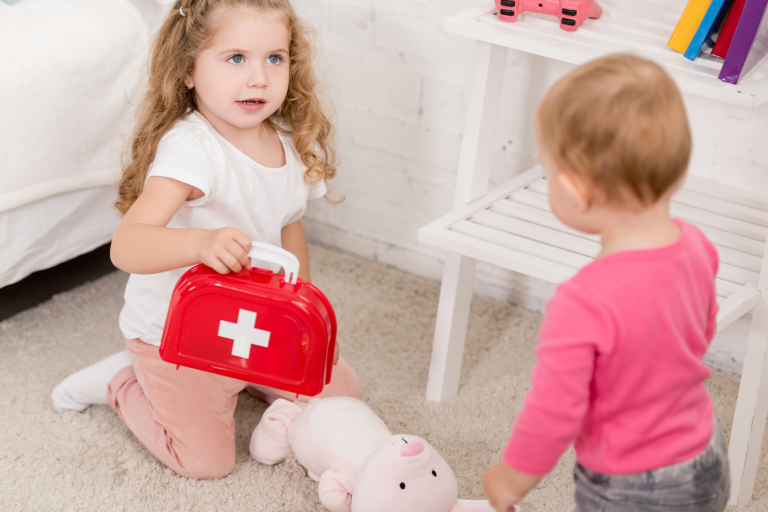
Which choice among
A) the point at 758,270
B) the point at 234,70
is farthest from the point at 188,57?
the point at 758,270

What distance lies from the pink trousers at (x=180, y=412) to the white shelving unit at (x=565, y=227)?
354mm

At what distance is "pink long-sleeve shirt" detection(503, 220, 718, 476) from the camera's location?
618 millimetres

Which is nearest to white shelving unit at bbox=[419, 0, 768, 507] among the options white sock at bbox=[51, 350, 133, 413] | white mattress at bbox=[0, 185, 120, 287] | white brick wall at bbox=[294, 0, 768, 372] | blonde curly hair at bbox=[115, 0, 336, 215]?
white brick wall at bbox=[294, 0, 768, 372]

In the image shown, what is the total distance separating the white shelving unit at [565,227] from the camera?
991 mm

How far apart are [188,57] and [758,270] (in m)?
0.83

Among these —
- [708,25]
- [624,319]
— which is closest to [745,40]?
[708,25]

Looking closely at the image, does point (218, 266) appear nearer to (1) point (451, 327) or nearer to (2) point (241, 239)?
(2) point (241, 239)

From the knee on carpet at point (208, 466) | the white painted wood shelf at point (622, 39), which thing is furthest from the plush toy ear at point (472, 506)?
the white painted wood shelf at point (622, 39)

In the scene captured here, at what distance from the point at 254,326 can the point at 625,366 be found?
469 mm

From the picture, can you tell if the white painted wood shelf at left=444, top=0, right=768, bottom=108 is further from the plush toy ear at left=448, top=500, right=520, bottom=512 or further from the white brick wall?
the plush toy ear at left=448, top=500, right=520, bottom=512

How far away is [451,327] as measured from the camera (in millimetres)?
1244

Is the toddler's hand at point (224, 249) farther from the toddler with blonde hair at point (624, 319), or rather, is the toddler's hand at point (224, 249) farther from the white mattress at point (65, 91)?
the white mattress at point (65, 91)

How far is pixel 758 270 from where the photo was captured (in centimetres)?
105

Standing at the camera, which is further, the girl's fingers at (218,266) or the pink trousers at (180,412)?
the pink trousers at (180,412)
